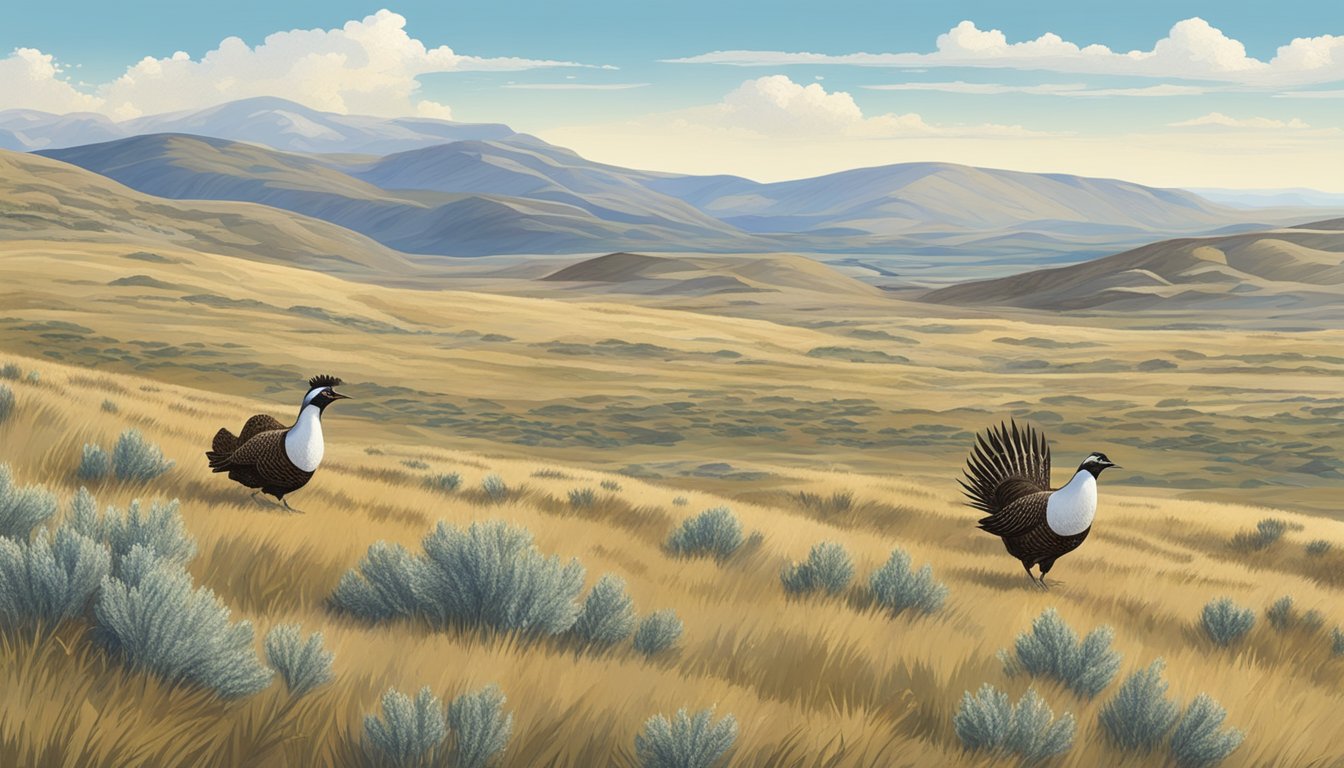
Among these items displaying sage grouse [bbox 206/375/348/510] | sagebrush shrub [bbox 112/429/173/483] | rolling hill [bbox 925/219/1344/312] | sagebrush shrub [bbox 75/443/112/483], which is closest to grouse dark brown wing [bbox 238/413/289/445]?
displaying sage grouse [bbox 206/375/348/510]

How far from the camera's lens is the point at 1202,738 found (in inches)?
161

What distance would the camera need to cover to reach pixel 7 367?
14.1 meters

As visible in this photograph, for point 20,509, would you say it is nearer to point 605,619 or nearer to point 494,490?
point 605,619

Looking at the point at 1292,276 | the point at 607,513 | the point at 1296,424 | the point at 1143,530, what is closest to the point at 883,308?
the point at 1292,276

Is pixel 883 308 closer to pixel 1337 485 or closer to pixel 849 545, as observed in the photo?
pixel 1337 485

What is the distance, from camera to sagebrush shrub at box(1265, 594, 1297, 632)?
7.82 metres

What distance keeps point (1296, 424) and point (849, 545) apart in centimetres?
3651

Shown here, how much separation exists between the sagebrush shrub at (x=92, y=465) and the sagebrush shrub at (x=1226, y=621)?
21.4 feet

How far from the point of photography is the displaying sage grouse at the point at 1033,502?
7.47 metres

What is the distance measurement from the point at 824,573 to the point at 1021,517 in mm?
1805

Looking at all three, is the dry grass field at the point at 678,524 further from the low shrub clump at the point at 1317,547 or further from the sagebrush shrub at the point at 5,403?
the low shrub clump at the point at 1317,547

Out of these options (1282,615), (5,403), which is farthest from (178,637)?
(1282,615)

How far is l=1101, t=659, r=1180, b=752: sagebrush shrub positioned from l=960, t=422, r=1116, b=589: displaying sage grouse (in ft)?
10.1

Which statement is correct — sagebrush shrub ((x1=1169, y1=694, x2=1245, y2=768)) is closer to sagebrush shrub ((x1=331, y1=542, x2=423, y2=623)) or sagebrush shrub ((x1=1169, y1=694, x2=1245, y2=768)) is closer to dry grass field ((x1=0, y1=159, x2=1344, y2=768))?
dry grass field ((x1=0, y1=159, x2=1344, y2=768))
